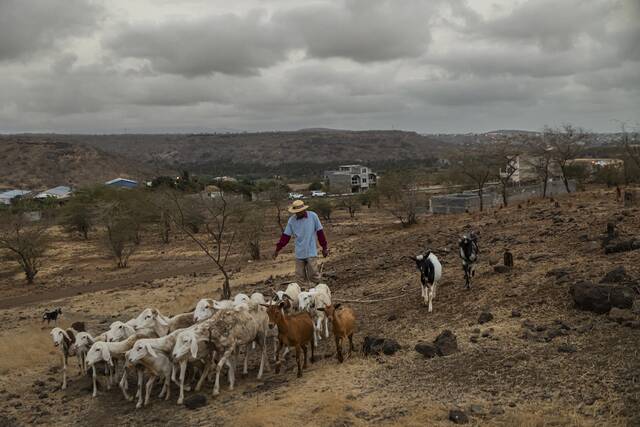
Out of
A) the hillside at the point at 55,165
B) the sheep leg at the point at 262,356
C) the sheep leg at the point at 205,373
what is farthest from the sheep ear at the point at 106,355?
the hillside at the point at 55,165

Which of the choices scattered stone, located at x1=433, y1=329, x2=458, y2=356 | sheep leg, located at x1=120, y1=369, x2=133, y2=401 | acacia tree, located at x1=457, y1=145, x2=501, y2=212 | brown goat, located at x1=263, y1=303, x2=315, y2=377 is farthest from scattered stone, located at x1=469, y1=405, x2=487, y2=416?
acacia tree, located at x1=457, y1=145, x2=501, y2=212

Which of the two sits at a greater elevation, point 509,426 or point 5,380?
point 509,426

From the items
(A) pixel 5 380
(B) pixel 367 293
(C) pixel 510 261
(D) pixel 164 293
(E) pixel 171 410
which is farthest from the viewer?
(D) pixel 164 293

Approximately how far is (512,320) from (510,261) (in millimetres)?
2972

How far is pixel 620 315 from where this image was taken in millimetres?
7617

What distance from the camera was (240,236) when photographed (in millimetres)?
28875

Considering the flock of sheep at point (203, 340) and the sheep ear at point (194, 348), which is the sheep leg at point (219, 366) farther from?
the sheep ear at point (194, 348)

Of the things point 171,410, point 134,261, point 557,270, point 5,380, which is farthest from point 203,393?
point 134,261

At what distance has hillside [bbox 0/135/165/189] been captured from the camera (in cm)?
9612

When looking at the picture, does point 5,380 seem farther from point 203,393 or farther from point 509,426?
point 509,426

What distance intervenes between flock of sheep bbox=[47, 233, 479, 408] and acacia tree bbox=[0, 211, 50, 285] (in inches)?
777

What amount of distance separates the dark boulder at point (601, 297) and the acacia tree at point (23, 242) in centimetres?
2552

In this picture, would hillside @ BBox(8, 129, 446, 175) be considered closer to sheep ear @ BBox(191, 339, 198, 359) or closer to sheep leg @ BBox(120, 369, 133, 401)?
sheep leg @ BBox(120, 369, 133, 401)

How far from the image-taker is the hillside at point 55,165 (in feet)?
315
